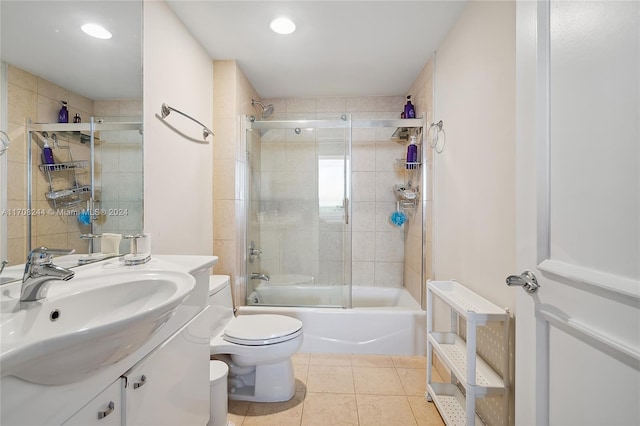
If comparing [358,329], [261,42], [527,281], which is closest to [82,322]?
[527,281]

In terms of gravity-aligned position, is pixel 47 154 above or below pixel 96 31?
below

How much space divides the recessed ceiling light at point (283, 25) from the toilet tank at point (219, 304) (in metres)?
1.69

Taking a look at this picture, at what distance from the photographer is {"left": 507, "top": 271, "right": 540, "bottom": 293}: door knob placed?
0.79m

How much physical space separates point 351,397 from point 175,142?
188cm

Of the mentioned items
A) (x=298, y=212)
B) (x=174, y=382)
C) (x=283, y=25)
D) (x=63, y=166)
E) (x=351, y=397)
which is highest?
(x=283, y=25)

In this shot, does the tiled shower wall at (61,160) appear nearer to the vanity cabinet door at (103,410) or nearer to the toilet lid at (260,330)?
the vanity cabinet door at (103,410)

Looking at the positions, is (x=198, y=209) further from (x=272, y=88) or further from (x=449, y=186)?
(x=449, y=186)

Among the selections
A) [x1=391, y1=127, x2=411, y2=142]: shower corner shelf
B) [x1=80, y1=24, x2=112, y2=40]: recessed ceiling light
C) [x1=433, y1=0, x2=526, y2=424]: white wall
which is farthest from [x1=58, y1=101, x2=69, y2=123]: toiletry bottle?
[x1=391, y1=127, x2=411, y2=142]: shower corner shelf

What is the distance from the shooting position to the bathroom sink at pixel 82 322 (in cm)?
49

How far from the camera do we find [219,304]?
1.80 m

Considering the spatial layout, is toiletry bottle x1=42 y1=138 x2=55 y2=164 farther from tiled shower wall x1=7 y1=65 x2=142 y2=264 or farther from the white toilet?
the white toilet

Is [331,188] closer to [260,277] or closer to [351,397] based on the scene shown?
[260,277]

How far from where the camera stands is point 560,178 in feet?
2.37

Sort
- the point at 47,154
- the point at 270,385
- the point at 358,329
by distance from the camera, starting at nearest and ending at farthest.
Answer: the point at 47,154, the point at 270,385, the point at 358,329
